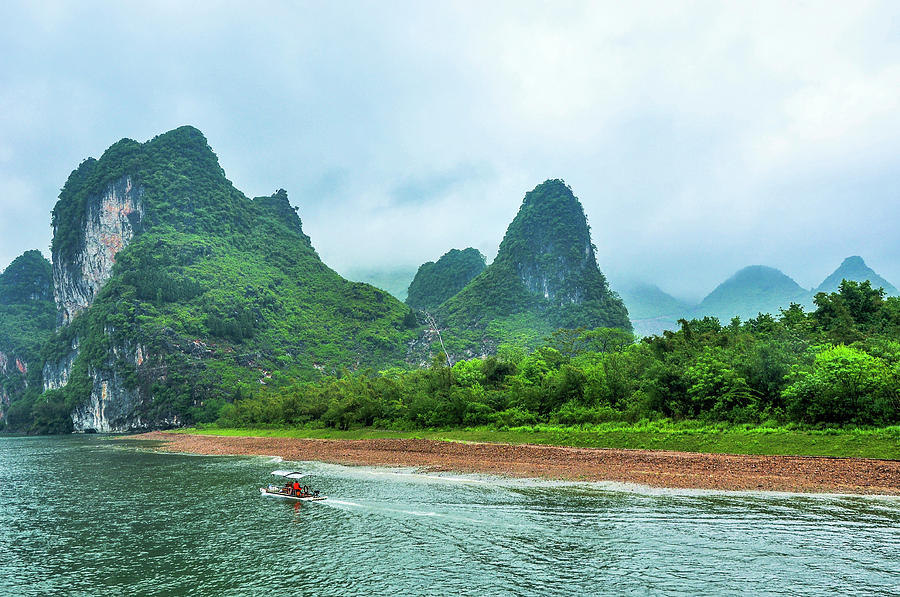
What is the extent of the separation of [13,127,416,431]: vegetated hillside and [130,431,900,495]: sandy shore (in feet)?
210

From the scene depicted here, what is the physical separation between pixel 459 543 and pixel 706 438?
19696 millimetres

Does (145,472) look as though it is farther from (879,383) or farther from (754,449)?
(879,383)

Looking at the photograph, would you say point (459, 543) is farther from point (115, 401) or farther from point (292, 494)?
point (115, 401)

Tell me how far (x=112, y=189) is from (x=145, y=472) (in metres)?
135

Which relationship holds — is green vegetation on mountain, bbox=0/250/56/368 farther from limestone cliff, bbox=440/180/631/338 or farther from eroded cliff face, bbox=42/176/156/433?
limestone cliff, bbox=440/180/631/338

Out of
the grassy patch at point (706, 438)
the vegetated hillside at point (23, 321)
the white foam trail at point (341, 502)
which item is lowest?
the white foam trail at point (341, 502)

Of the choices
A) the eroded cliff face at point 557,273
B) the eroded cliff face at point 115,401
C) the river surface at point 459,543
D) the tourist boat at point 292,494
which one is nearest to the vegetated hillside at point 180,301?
the eroded cliff face at point 115,401

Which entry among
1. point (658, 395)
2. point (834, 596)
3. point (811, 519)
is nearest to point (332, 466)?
point (658, 395)

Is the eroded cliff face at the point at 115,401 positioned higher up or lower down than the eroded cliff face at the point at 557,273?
lower down

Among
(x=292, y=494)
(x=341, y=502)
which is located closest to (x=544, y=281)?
(x=292, y=494)

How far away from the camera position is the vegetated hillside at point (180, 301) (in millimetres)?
104625

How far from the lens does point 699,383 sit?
33.8 meters

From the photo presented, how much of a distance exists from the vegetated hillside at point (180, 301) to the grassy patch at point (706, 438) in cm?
7178

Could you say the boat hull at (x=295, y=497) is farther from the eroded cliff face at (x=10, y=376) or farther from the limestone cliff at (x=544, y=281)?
the eroded cliff face at (x=10, y=376)
